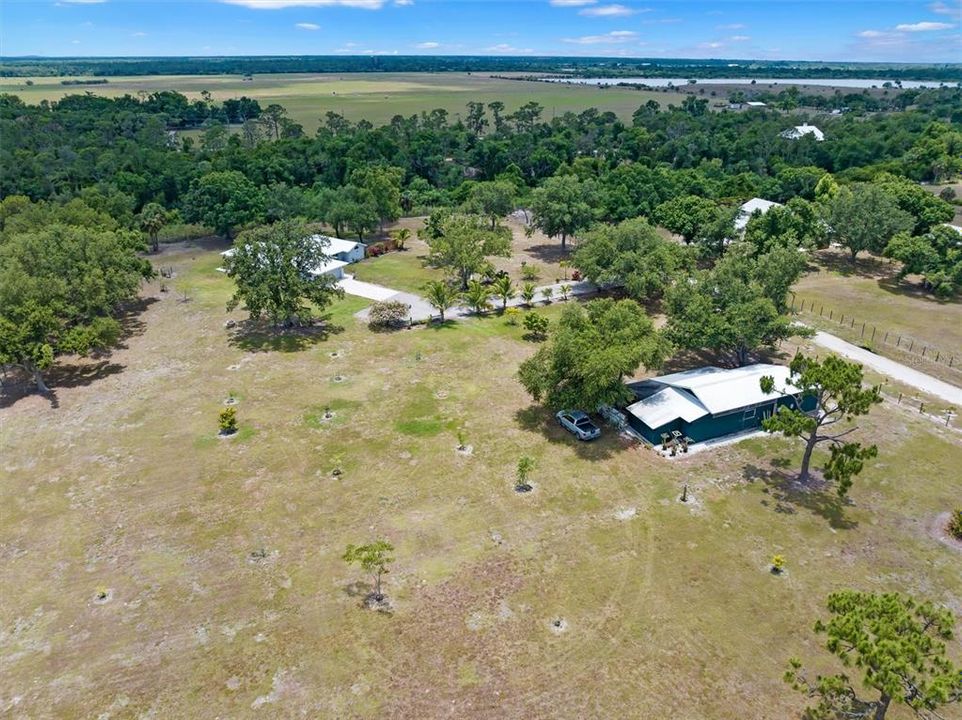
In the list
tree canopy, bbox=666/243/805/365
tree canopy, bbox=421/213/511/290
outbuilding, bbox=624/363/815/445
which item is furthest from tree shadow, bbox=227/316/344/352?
tree canopy, bbox=666/243/805/365

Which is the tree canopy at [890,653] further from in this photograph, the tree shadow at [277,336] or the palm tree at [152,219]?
the palm tree at [152,219]

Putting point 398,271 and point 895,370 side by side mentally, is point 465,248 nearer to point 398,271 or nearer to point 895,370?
point 398,271

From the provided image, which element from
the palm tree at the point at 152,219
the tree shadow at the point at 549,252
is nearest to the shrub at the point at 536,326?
the tree shadow at the point at 549,252

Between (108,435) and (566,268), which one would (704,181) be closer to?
(566,268)

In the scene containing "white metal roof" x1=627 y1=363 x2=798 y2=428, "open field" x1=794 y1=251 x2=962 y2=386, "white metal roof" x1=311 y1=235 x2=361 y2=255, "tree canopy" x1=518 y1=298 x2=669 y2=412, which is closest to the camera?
"tree canopy" x1=518 y1=298 x2=669 y2=412

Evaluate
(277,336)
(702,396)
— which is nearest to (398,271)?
(277,336)

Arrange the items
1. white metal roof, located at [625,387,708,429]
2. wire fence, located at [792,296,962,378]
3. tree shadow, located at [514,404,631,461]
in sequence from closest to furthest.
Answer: tree shadow, located at [514,404,631,461] < white metal roof, located at [625,387,708,429] < wire fence, located at [792,296,962,378]

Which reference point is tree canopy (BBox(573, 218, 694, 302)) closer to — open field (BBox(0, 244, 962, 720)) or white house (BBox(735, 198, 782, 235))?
open field (BBox(0, 244, 962, 720))

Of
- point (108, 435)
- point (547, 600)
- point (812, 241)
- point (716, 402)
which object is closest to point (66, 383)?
point (108, 435)
